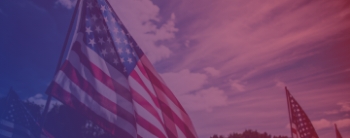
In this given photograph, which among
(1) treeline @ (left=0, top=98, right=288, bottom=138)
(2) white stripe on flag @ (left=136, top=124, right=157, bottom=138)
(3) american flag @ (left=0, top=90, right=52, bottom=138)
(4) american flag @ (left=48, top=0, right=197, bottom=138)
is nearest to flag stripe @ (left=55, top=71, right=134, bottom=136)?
(4) american flag @ (left=48, top=0, right=197, bottom=138)

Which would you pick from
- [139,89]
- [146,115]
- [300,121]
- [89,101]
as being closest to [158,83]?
[139,89]

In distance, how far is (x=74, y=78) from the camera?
12.8 feet

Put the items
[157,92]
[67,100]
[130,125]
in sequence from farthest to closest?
[157,92]
[130,125]
[67,100]

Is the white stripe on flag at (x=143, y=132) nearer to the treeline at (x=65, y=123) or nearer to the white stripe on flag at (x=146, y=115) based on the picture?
the white stripe on flag at (x=146, y=115)

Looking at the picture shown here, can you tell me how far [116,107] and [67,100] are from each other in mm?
747

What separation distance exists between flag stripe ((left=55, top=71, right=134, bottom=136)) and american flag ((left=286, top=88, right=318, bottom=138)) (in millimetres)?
6270

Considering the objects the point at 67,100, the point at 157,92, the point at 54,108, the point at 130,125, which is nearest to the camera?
the point at 67,100

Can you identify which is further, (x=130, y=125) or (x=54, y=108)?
(x=54, y=108)

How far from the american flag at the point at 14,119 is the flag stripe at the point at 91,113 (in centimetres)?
219

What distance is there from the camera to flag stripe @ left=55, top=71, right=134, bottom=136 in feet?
12.4

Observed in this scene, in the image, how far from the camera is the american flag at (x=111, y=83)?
3.87m

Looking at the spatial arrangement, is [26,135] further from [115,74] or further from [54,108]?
[54,108]

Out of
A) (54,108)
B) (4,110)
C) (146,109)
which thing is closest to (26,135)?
(4,110)

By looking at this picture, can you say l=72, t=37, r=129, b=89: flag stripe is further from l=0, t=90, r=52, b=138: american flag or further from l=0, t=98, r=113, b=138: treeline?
l=0, t=98, r=113, b=138: treeline
